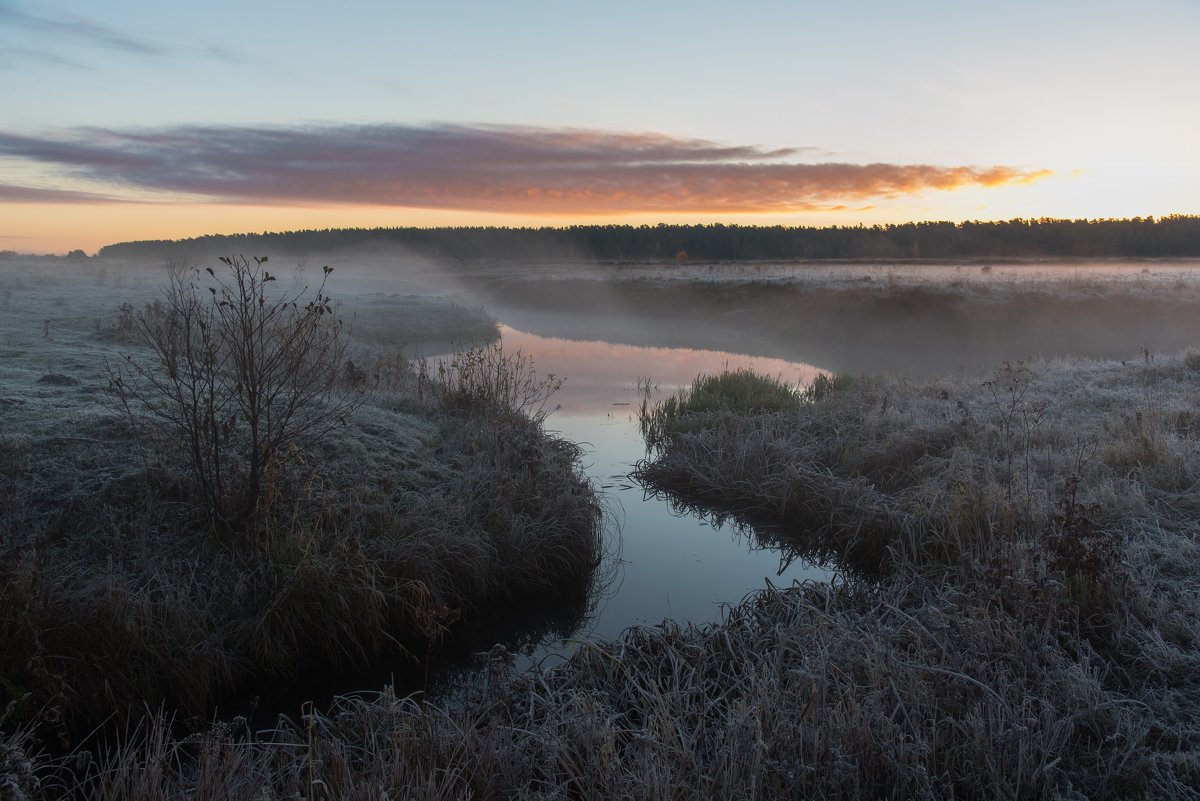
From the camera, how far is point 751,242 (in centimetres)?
9300

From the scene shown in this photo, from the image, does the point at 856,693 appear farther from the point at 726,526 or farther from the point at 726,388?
the point at 726,388

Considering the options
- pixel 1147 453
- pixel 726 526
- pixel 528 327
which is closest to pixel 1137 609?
pixel 1147 453

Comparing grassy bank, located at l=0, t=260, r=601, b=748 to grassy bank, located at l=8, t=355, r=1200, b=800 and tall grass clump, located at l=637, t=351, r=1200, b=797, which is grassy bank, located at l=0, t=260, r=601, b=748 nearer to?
grassy bank, located at l=8, t=355, r=1200, b=800

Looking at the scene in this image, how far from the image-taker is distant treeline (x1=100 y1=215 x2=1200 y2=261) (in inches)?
2574

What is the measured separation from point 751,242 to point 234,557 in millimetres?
91616

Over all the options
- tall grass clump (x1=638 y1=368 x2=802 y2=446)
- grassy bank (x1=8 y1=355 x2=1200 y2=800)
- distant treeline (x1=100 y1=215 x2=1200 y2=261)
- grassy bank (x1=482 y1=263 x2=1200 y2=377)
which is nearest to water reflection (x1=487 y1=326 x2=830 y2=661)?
tall grass clump (x1=638 y1=368 x2=802 y2=446)

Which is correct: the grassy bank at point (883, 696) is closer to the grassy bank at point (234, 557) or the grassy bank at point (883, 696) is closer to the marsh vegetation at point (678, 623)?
the marsh vegetation at point (678, 623)

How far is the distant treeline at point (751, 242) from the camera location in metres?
65.4

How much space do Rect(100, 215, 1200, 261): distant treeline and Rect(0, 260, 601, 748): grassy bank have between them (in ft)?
172

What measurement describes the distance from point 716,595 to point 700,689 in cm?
283

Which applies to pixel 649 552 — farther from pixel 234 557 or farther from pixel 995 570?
pixel 234 557

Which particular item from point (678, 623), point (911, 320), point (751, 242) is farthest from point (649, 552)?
point (751, 242)

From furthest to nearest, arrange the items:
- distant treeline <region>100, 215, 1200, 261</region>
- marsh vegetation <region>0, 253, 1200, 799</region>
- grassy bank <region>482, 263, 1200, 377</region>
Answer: distant treeline <region>100, 215, 1200, 261</region>
grassy bank <region>482, 263, 1200, 377</region>
marsh vegetation <region>0, 253, 1200, 799</region>

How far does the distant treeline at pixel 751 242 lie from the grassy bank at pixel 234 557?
52.3 metres
